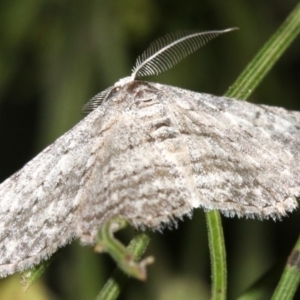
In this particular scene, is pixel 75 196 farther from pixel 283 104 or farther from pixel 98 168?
pixel 283 104

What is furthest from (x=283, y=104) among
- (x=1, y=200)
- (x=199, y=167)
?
(x=1, y=200)

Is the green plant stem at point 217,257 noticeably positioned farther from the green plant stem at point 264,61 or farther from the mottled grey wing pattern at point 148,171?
the green plant stem at point 264,61

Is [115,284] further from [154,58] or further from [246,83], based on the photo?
[246,83]

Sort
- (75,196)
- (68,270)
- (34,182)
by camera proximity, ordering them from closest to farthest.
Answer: (75,196)
(34,182)
(68,270)

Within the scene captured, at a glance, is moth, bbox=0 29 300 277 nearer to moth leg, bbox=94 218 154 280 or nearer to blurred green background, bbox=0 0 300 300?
moth leg, bbox=94 218 154 280

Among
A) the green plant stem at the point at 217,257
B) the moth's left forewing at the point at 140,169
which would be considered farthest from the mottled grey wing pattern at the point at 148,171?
the green plant stem at the point at 217,257
